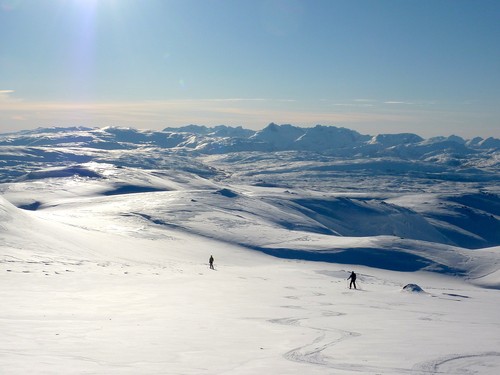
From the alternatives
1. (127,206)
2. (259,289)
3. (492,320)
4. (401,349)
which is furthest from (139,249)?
(127,206)

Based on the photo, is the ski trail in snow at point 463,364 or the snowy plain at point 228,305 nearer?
the ski trail in snow at point 463,364

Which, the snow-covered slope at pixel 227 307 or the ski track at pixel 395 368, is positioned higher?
the ski track at pixel 395 368

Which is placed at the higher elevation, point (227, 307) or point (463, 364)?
point (463, 364)

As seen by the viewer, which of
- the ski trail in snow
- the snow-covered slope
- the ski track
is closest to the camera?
the ski track

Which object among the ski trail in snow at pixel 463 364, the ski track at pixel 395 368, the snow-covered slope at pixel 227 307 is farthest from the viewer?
the snow-covered slope at pixel 227 307

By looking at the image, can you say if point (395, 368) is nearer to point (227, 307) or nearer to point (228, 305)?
point (227, 307)

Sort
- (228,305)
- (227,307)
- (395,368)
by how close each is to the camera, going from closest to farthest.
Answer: (395,368) → (227,307) → (228,305)

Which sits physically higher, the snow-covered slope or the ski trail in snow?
the ski trail in snow

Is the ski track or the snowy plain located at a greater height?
the ski track

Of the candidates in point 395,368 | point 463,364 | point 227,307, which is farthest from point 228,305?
point 463,364

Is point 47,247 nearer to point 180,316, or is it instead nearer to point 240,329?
point 180,316

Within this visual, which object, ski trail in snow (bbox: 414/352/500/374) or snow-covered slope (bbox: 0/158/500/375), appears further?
snow-covered slope (bbox: 0/158/500/375)

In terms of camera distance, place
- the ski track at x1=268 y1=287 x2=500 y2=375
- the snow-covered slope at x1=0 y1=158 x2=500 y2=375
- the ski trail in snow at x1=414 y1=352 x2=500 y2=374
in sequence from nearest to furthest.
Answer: the ski track at x1=268 y1=287 x2=500 y2=375 → the ski trail in snow at x1=414 y1=352 x2=500 y2=374 → the snow-covered slope at x1=0 y1=158 x2=500 y2=375
